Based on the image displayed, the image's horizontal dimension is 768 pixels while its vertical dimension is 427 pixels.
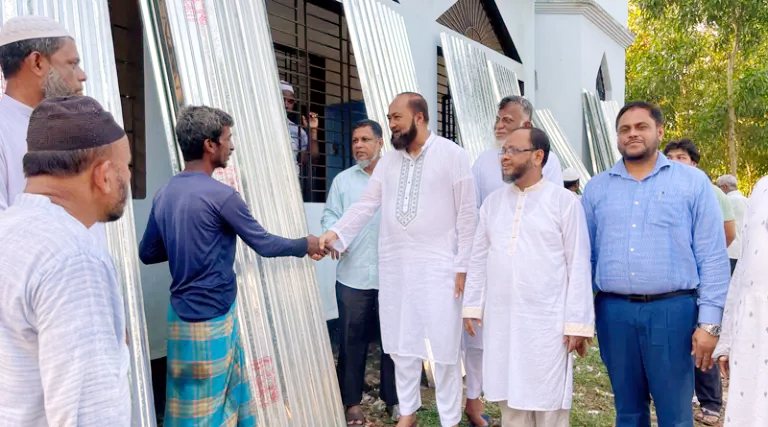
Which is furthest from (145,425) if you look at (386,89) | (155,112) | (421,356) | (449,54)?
(449,54)

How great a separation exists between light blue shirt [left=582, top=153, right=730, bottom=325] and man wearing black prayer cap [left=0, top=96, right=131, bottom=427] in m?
2.10

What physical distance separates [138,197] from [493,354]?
2.28 m

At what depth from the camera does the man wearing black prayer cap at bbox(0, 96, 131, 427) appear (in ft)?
3.90

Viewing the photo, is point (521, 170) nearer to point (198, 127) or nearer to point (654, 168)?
point (654, 168)

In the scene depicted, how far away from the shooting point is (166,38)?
10.8 feet

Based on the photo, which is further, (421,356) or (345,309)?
(345,309)

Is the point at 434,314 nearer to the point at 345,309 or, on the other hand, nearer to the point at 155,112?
the point at 345,309

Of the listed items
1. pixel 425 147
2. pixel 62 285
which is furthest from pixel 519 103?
pixel 62 285

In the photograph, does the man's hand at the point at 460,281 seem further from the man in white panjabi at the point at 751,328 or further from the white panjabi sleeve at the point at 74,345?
the white panjabi sleeve at the point at 74,345

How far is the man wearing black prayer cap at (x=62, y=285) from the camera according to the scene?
1188mm

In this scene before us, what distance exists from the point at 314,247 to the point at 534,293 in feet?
3.49

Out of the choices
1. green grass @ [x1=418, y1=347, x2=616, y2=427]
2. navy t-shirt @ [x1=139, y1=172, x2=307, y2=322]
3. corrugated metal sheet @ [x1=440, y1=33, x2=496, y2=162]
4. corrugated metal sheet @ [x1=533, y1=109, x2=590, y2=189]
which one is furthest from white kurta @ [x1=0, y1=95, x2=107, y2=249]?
corrugated metal sheet @ [x1=533, y1=109, x2=590, y2=189]

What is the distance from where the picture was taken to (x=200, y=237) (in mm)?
2637

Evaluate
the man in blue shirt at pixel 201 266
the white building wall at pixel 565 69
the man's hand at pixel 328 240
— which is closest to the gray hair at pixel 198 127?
the man in blue shirt at pixel 201 266
